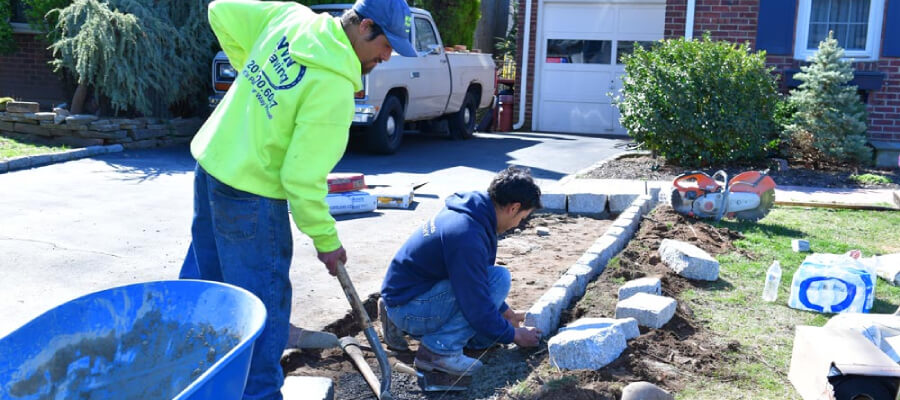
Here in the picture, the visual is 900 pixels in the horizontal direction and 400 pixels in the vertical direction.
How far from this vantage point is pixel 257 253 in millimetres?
3412

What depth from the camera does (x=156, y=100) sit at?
12398 mm

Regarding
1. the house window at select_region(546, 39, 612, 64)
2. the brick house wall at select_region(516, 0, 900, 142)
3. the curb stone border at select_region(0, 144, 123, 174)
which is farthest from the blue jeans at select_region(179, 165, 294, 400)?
the house window at select_region(546, 39, 612, 64)

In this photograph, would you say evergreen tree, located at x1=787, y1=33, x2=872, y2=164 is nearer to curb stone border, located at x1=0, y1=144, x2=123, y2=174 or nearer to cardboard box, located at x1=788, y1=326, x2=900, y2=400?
cardboard box, located at x1=788, y1=326, x2=900, y2=400

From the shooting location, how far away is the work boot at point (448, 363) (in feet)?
14.0

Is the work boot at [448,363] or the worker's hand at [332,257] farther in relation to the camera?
the work boot at [448,363]

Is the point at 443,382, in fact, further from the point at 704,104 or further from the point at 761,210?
the point at 704,104

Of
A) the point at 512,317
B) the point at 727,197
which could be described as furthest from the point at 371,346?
the point at 727,197

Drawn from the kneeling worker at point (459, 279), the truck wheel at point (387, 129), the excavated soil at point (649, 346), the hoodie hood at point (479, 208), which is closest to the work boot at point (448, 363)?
the kneeling worker at point (459, 279)

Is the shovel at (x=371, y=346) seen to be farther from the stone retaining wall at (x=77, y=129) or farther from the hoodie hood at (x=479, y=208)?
the stone retaining wall at (x=77, y=129)

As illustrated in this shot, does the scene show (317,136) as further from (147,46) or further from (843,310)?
(147,46)

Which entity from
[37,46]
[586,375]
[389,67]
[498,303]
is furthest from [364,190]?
[37,46]

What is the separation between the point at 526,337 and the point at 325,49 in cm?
180

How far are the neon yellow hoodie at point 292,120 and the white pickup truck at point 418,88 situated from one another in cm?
762

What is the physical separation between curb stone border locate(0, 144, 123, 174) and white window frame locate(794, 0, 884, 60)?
9628mm
